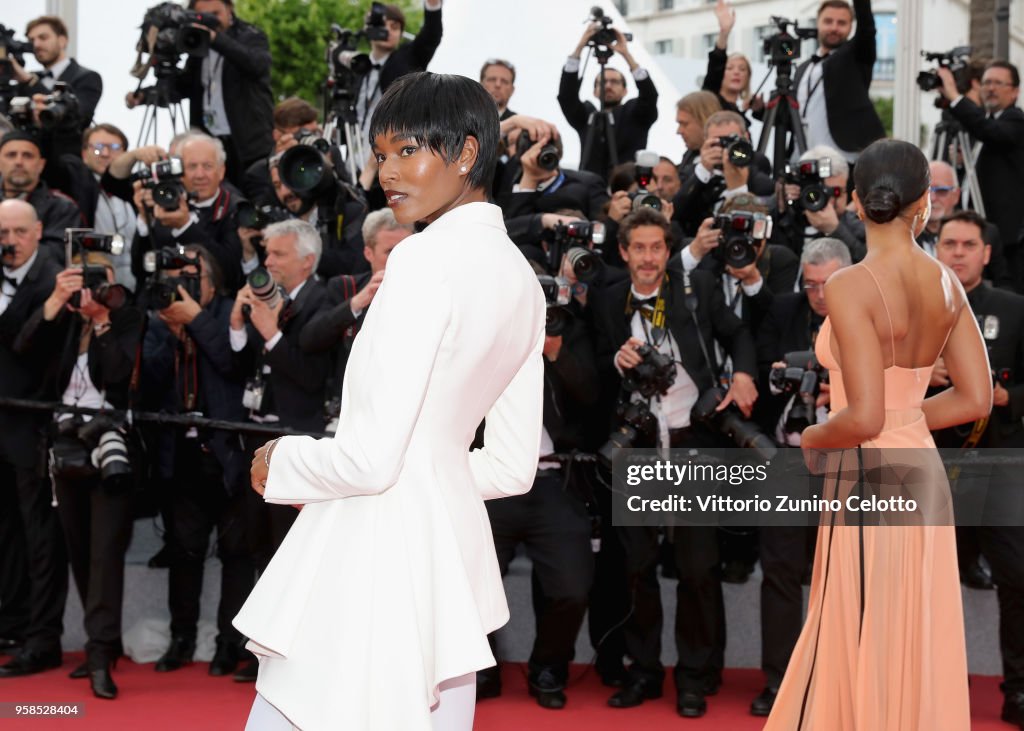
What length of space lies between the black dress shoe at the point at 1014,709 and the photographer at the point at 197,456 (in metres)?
2.81

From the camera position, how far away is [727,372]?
5.06 m

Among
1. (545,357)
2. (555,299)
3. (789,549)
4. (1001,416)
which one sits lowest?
(789,549)

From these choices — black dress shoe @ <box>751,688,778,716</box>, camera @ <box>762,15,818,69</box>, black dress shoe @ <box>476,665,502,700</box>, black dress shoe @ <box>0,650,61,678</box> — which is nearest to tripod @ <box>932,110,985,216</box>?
camera @ <box>762,15,818,69</box>

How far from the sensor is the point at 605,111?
694 centimetres

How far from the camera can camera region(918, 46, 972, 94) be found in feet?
21.2

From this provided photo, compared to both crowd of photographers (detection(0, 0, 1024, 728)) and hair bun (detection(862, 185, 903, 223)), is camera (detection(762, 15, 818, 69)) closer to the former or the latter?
crowd of photographers (detection(0, 0, 1024, 728))

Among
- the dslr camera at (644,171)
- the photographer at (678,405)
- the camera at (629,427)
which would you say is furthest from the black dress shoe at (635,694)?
the dslr camera at (644,171)

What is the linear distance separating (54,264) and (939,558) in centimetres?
378

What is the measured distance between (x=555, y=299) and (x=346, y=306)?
0.78 metres

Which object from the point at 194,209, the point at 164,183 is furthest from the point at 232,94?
the point at 164,183

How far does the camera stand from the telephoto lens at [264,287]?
16.6ft

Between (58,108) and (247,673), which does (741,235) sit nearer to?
(247,673)

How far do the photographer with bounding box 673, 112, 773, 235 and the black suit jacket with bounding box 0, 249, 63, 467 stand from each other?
2674mm

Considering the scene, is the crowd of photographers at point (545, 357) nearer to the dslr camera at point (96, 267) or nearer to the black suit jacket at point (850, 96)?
the dslr camera at point (96, 267)
